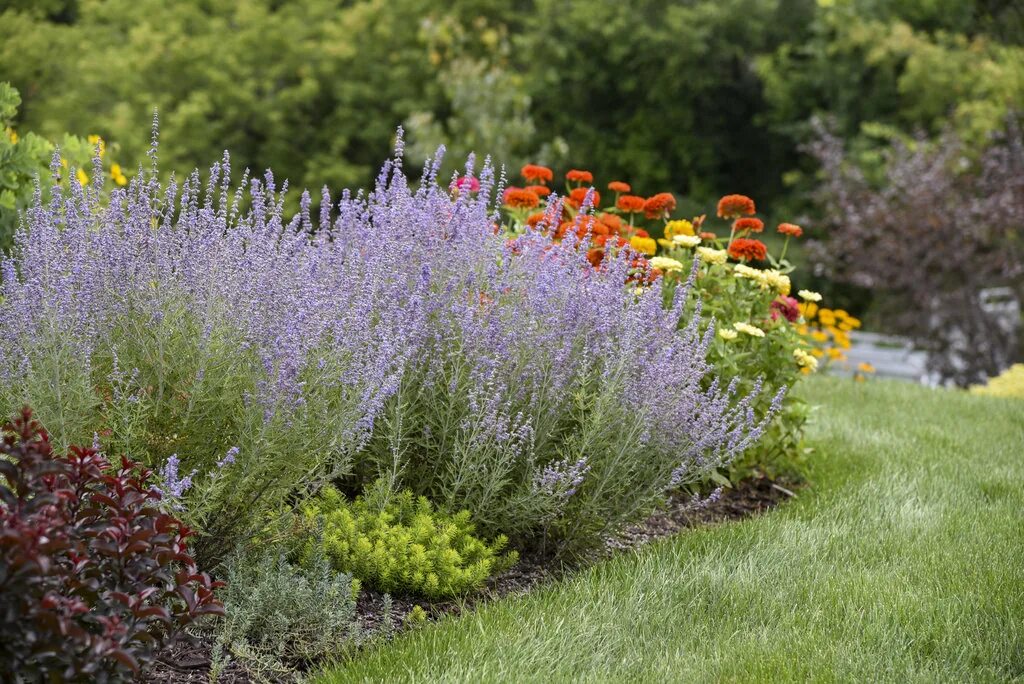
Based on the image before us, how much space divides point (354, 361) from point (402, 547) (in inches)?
27.0

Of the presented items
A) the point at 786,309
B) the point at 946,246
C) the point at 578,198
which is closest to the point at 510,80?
the point at 946,246

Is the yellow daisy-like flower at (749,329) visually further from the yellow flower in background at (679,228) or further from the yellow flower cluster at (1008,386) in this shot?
the yellow flower cluster at (1008,386)

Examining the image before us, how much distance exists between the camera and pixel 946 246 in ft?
38.8

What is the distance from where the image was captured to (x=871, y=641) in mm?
3475

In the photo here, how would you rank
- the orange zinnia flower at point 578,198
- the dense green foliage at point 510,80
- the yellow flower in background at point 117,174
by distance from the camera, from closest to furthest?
the orange zinnia flower at point 578,198, the yellow flower in background at point 117,174, the dense green foliage at point 510,80

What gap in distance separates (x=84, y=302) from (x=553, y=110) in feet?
56.3

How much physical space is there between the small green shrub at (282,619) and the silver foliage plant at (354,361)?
7.3 inches

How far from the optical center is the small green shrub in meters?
3.17

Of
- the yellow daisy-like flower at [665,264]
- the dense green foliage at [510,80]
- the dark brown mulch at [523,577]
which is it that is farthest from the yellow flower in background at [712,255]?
the dense green foliage at [510,80]

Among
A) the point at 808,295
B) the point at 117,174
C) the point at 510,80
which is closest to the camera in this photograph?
the point at 808,295

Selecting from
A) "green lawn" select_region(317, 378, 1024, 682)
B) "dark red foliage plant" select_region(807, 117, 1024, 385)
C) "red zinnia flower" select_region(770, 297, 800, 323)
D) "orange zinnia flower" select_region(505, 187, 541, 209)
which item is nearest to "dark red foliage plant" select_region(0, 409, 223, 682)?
"green lawn" select_region(317, 378, 1024, 682)

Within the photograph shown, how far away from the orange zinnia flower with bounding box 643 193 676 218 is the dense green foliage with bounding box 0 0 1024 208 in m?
12.2

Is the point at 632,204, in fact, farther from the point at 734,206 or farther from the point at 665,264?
the point at 665,264

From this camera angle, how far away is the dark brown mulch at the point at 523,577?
10.3ft
